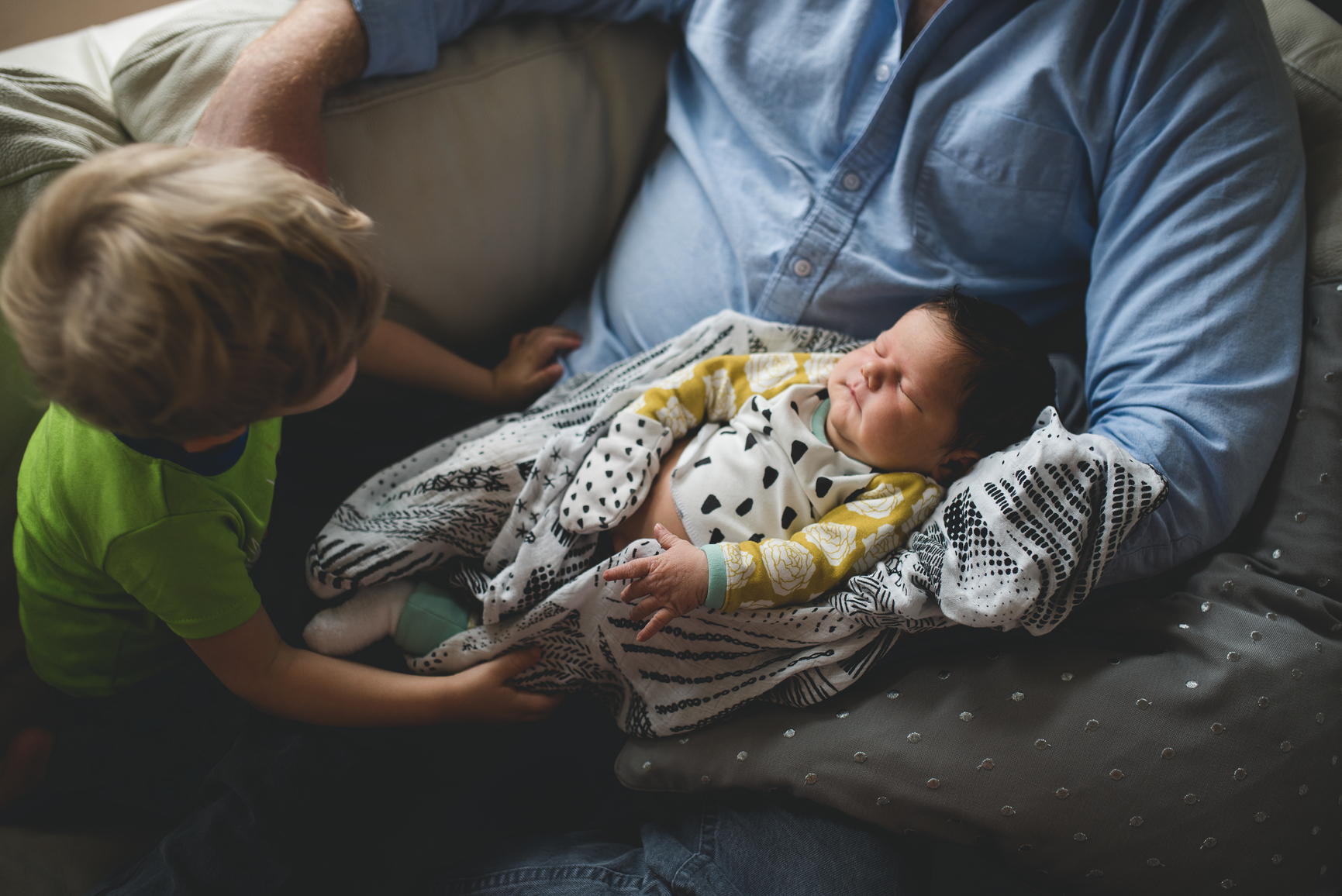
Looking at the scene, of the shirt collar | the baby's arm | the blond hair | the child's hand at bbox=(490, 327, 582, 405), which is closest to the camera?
the blond hair

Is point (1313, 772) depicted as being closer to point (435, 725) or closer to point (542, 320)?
point (435, 725)

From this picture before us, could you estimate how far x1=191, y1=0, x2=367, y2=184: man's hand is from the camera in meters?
0.87

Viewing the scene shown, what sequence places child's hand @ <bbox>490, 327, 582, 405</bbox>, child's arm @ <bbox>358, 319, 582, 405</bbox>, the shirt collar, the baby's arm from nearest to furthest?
the shirt collar < the baby's arm < child's arm @ <bbox>358, 319, 582, 405</bbox> < child's hand @ <bbox>490, 327, 582, 405</bbox>

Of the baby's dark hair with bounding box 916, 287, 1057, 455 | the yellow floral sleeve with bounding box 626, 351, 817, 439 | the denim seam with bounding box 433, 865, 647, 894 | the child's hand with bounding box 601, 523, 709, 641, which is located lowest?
the denim seam with bounding box 433, 865, 647, 894

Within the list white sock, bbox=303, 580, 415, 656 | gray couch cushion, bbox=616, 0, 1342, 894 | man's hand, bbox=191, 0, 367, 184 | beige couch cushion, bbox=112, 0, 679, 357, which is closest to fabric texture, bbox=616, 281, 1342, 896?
gray couch cushion, bbox=616, 0, 1342, 894

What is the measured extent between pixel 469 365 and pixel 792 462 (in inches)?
20.9

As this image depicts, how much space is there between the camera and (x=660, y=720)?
884 mm

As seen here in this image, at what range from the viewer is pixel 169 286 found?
52 cm

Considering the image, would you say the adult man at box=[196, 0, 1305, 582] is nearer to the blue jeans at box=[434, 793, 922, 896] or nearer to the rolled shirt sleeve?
the rolled shirt sleeve

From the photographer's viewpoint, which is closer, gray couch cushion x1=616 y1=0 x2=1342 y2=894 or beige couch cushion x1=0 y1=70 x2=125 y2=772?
gray couch cushion x1=616 y1=0 x2=1342 y2=894

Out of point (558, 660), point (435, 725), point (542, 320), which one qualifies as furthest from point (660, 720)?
point (542, 320)

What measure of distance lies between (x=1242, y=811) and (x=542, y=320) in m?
1.14

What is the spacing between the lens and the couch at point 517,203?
2.61ft

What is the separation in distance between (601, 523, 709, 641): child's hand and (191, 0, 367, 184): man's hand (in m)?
0.62
